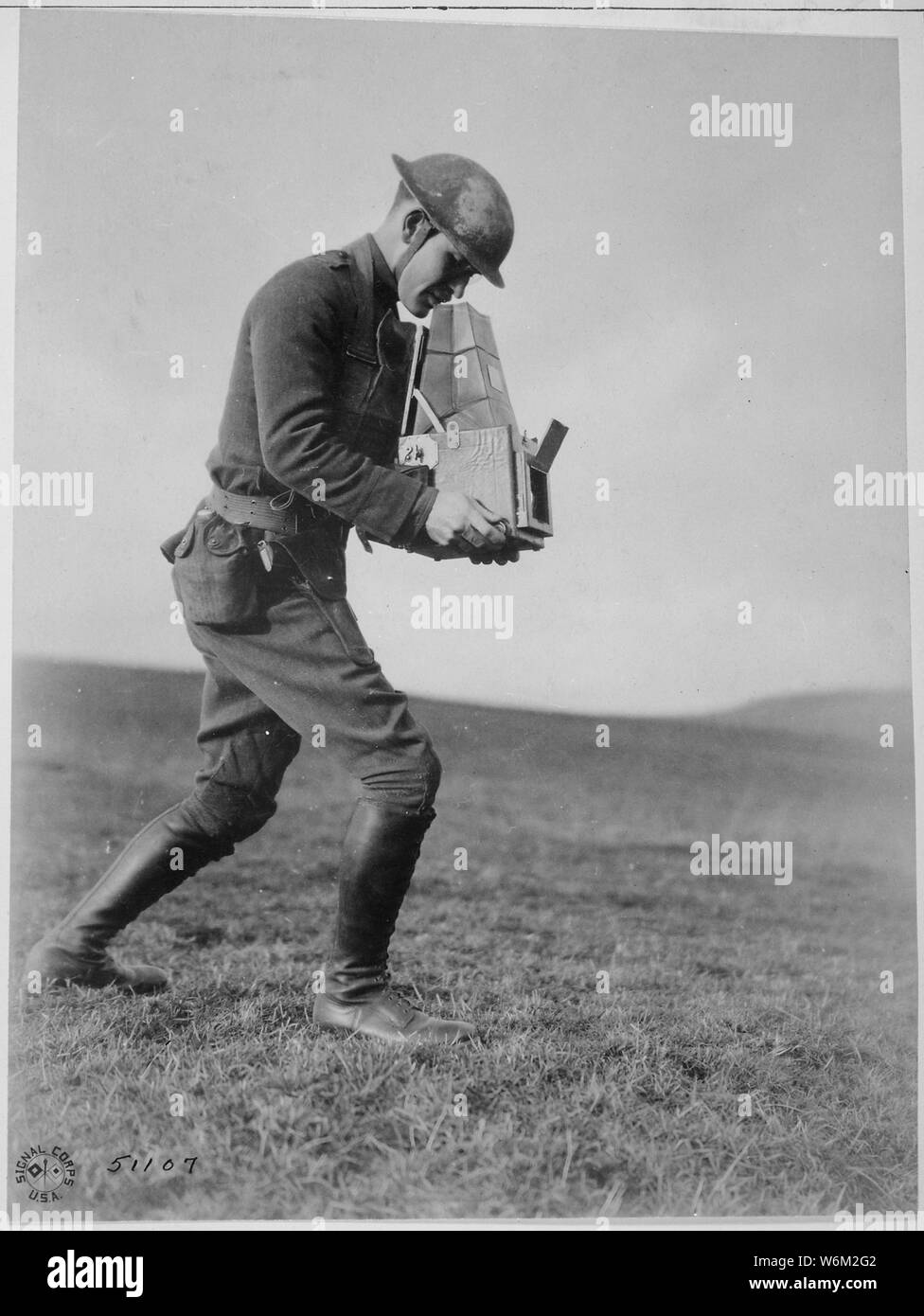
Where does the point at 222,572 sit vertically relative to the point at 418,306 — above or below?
below

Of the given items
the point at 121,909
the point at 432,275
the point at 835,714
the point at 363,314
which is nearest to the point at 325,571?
Answer: the point at 363,314

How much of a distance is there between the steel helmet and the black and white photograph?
14mm

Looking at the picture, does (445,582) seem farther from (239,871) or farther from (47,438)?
(47,438)

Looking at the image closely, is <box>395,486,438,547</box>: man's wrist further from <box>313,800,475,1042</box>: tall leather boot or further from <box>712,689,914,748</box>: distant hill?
<box>712,689,914,748</box>: distant hill

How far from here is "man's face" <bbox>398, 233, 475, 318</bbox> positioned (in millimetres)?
2977

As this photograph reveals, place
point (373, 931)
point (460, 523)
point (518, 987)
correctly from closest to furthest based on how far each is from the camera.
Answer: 1. point (460, 523)
2. point (373, 931)
3. point (518, 987)

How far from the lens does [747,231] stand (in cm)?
341

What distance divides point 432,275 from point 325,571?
89cm

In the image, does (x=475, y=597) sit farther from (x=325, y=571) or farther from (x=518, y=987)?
(x=518, y=987)

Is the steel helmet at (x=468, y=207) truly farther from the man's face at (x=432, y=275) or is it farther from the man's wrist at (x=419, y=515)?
the man's wrist at (x=419, y=515)

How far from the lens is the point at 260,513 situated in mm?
2996

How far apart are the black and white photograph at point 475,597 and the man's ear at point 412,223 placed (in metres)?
0.06

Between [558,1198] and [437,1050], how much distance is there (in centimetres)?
50

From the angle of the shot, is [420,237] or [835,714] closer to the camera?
[420,237]
